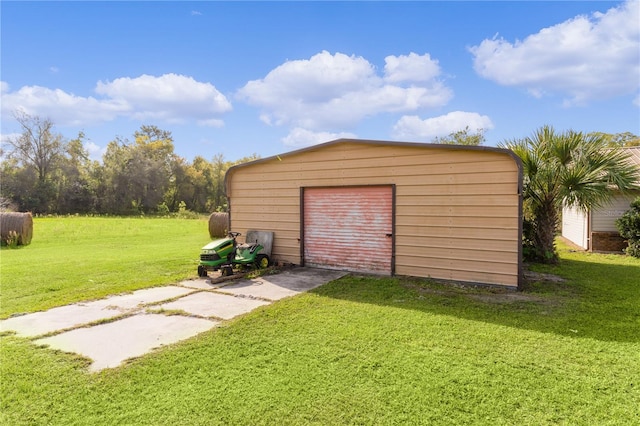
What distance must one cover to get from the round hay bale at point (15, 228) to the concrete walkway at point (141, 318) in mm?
8486

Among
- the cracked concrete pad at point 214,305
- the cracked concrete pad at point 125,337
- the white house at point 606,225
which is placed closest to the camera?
the cracked concrete pad at point 125,337

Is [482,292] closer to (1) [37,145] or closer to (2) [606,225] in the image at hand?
(2) [606,225]

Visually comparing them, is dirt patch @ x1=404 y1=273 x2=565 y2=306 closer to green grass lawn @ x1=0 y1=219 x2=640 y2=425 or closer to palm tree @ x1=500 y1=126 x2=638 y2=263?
green grass lawn @ x1=0 y1=219 x2=640 y2=425

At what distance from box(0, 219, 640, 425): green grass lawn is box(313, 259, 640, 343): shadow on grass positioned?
0.11 feet

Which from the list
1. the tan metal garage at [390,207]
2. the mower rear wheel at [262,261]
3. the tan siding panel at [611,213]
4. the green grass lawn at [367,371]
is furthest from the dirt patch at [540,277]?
the mower rear wheel at [262,261]

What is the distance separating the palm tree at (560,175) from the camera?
23.4 feet

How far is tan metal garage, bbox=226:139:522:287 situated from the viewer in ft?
18.2

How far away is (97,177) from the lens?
35.6 metres

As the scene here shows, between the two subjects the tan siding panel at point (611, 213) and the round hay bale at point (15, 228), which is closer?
the tan siding panel at point (611, 213)

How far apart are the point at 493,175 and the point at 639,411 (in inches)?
154

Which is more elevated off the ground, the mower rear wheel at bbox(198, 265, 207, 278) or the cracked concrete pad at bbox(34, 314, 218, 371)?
the mower rear wheel at bbox(198, 265, 207, 278)

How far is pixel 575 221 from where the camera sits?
38.4ft

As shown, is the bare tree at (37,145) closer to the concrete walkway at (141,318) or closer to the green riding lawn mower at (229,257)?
the green riding lawn mower at (229,257)

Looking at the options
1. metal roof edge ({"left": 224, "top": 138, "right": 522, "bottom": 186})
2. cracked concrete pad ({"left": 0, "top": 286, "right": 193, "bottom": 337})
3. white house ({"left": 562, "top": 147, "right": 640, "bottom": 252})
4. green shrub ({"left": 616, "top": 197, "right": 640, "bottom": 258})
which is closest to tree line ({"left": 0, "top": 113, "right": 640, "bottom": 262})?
green shrub ({"left": 616, "top": 197, "right": 640, "bottom": 258})
